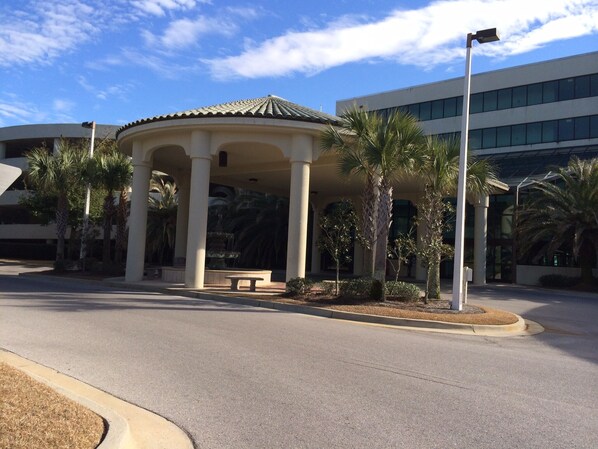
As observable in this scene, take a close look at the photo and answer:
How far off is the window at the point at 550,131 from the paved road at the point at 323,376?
3176cm

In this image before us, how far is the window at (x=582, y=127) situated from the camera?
39.6 m

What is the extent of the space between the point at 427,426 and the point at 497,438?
26.1 inches

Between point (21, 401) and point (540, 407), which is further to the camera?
point (540, 407)

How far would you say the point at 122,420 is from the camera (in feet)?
16.2

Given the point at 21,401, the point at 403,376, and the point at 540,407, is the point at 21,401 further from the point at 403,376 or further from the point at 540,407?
the point at 540,407

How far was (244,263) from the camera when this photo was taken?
36.3 meters

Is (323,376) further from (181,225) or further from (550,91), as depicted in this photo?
(550,91)

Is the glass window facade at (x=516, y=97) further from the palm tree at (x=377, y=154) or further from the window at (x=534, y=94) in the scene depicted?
the palm tree at (x=377, y=154)

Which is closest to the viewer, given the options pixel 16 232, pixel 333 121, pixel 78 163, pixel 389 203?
pixel 389 203

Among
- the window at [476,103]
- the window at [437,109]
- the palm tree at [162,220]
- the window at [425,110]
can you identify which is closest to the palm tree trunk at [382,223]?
the palm tree at [162,220]

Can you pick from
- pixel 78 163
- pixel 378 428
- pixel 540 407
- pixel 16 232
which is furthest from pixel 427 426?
pixel 16 232

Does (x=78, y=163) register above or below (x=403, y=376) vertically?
above

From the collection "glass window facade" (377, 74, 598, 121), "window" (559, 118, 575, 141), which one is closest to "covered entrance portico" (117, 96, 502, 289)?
"glass window facade" (377, 74, 598, 121)

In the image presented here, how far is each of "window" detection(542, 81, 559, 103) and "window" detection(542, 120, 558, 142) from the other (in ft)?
5.69
